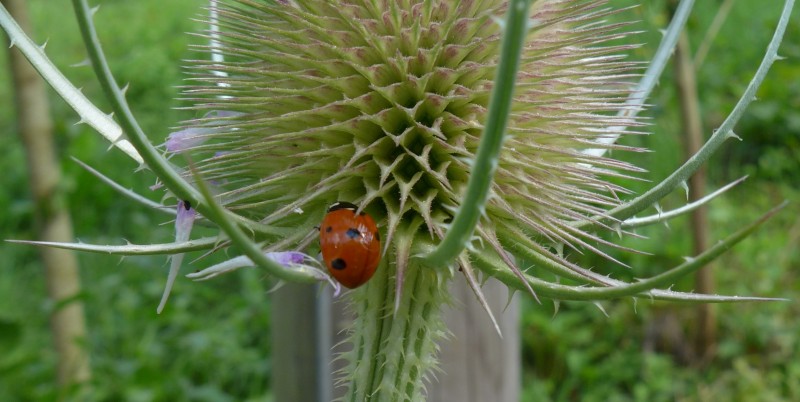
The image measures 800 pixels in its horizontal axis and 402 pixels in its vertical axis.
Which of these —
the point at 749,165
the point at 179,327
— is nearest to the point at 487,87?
the point at 179,327

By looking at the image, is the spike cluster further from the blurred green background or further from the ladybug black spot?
the blurred green background

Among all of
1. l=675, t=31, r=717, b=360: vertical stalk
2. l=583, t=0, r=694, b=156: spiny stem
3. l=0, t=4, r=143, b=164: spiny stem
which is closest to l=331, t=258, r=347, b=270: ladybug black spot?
l=0, t=4, r=143, b=164: spiny stem

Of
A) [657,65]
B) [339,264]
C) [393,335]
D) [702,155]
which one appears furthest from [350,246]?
[657,65]

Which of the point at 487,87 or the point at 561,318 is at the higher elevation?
the point at 487,87

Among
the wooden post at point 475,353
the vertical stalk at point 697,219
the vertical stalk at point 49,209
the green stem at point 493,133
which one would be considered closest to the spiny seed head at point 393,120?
the green stem at point 493,133

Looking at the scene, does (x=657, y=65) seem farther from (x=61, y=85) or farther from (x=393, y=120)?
(x=61, y=85)

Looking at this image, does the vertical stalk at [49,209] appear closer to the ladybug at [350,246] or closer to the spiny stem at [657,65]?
the ladybug at [350,246]

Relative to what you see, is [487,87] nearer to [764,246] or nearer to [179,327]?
[179,327]
